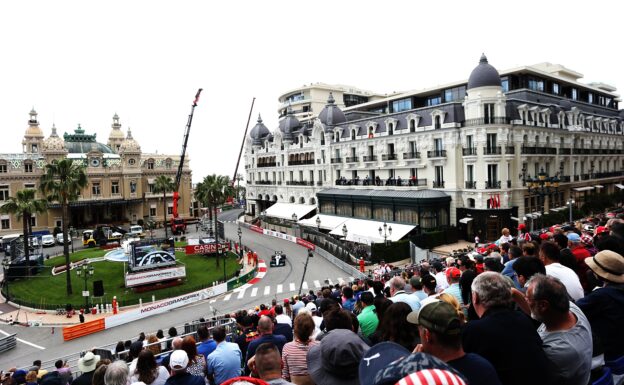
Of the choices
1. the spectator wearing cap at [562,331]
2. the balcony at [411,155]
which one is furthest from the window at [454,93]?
the spectator wearing cap at [562,331]

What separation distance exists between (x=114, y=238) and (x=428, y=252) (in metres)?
45.5

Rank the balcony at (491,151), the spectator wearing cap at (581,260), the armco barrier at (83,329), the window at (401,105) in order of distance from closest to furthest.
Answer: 1. the spectator wearing cap at (581,260)
2. the armco barrier at (83,329)
3. the balcony at (491,151)
4. the window at (401,105)

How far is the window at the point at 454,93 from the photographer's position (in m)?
55.6

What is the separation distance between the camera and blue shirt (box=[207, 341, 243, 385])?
7777 millimetres

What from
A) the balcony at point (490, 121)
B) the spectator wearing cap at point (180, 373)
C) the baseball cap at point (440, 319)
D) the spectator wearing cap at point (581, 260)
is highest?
the balcony at point (490, 121)

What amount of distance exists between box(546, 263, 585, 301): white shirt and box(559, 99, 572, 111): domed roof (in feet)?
171

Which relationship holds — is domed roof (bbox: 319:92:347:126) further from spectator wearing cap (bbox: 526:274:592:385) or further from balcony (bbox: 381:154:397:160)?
spectator wearing cap (bbox: 526:274:592:385)

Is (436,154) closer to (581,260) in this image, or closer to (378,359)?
(581,260)

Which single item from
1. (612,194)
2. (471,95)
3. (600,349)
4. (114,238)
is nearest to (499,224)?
(471,95)

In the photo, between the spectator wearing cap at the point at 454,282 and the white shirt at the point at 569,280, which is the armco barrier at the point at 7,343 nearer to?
the spectator wearing cap at the point at 454,282

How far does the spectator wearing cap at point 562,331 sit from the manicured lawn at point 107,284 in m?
31.9

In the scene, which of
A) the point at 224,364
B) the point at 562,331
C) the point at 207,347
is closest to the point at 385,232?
the point at 207,347

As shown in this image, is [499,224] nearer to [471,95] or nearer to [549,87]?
[471,95]

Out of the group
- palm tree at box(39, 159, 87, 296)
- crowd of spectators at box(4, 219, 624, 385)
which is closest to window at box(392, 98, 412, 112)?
palm tree at box(39, 159, 87, 296)
